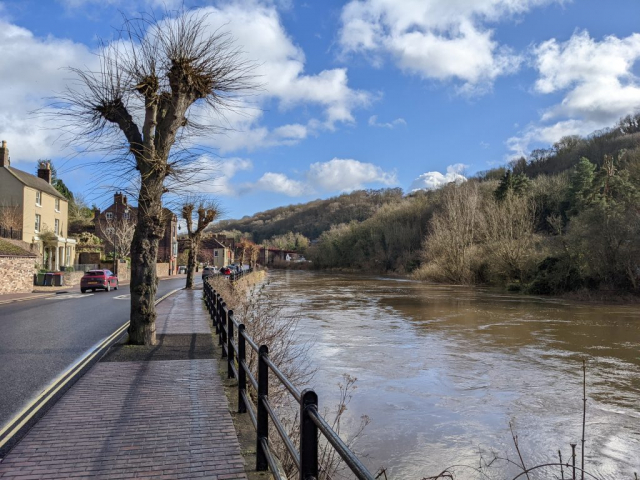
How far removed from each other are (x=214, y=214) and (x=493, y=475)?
30119 mm

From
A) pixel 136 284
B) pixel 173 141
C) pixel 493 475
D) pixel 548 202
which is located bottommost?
Result: pixel 493 475

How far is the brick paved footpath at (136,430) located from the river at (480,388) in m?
2.57

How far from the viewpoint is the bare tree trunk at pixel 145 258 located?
33.6 ft

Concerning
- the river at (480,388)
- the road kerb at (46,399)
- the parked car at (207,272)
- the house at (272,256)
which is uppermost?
the house at (272,256)

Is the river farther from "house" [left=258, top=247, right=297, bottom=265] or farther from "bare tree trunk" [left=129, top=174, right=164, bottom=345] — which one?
"house" [left=258, top=247, right=297, bottom=265]

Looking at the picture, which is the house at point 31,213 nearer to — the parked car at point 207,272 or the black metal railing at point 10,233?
the black metal railing at point 10,233

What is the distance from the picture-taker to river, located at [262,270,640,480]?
735 centimetres

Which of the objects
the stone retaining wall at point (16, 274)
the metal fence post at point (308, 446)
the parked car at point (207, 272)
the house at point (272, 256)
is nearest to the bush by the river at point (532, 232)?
the parked car at point (207, 272)

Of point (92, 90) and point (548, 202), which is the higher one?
point (548, 202)

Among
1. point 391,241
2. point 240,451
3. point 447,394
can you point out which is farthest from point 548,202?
point 240,451

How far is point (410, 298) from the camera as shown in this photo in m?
32.8

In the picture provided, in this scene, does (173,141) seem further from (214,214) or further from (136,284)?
(214,214)

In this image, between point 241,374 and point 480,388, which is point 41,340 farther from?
→ point 480,388

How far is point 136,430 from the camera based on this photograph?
528 centimetres
